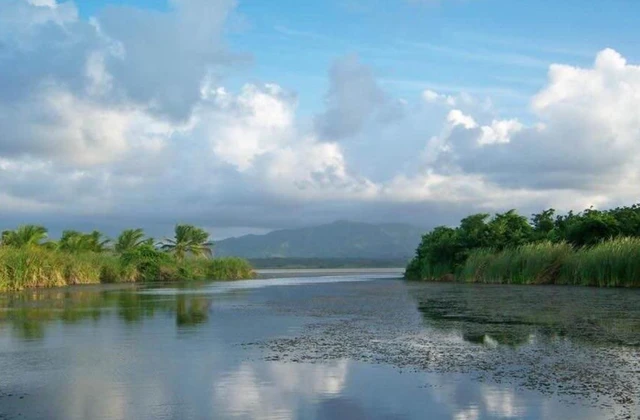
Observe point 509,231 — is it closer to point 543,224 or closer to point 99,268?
point 543,224

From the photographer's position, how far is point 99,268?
213 feet

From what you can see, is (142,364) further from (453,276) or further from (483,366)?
(453,276)

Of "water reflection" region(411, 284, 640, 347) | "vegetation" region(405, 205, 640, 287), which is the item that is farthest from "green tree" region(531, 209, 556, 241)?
"water reflection" region(411, 284, 640, 347)

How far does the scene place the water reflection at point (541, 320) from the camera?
53.8 feet

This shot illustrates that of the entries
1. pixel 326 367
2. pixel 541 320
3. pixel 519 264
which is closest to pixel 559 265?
pixel 519 264

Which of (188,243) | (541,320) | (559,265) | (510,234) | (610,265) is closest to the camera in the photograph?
(541,320)

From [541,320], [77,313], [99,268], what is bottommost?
[541,320]

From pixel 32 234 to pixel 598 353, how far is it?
56.7 meters

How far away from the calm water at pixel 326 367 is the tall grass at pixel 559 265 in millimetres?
19615

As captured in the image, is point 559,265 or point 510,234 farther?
point 510,234

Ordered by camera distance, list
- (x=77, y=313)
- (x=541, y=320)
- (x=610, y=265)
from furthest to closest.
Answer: (x=610, y=265) < (x=77, y=313) < (x=541, y=320)

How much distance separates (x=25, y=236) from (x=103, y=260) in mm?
8061

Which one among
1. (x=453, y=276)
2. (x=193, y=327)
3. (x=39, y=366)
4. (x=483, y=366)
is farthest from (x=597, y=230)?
(x=39, y=366)

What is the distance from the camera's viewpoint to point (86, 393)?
10508 mm
